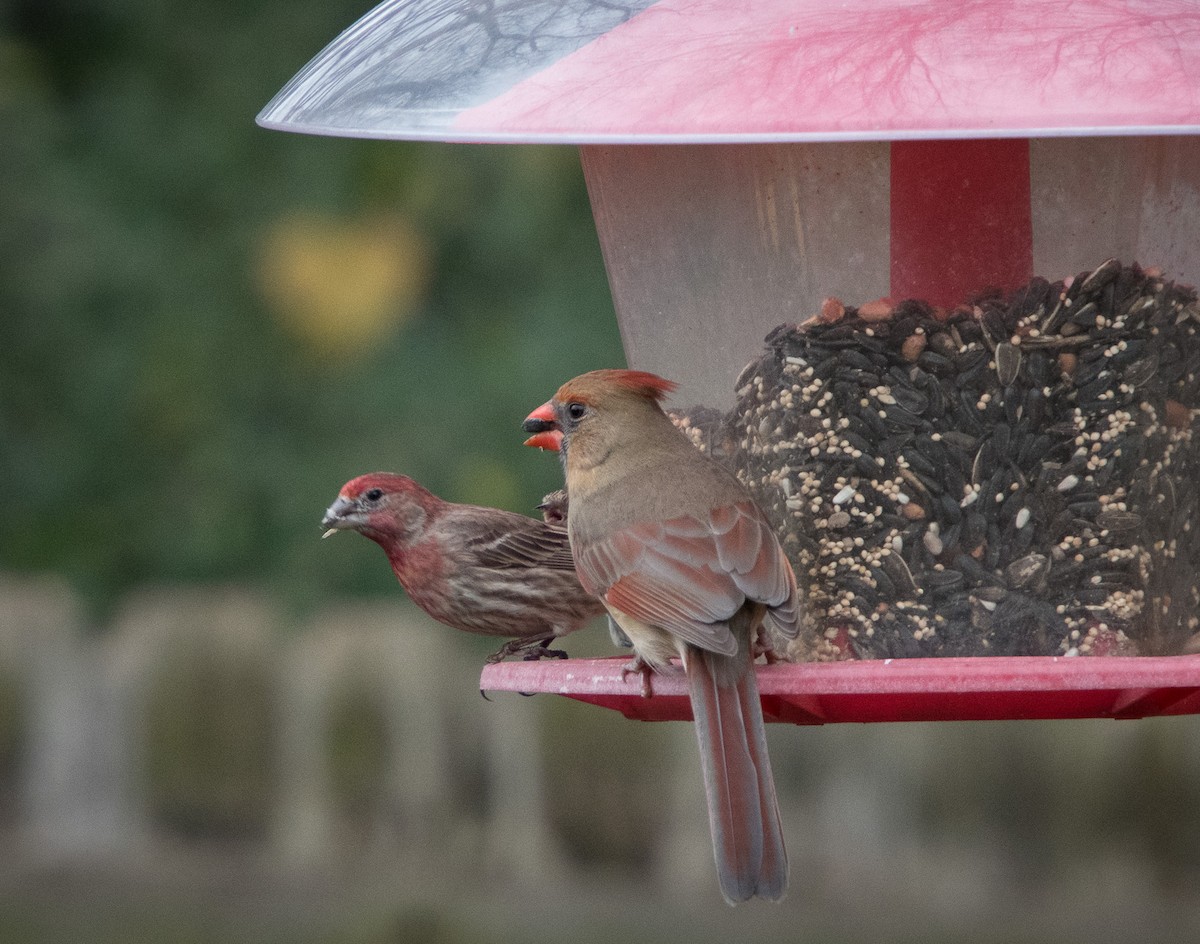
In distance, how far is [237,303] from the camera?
1015cm

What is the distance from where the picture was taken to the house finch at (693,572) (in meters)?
3.66

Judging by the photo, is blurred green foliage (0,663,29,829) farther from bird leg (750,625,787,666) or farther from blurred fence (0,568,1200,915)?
bird leg (750,625,787,666)

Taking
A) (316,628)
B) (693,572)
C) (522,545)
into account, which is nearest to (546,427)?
(693,572)

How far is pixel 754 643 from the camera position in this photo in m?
3.90

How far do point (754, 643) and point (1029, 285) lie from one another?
2.84ft

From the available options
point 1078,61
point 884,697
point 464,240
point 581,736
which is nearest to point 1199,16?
point 1078,61

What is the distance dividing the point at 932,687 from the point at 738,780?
1.62 ft

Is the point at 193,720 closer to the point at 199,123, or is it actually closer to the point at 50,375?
the point at 50,375

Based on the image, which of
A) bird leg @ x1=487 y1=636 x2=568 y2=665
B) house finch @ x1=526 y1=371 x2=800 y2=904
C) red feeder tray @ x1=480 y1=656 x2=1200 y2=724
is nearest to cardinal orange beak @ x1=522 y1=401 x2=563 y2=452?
house finch @ x1=526 y1=371 x2=800 y2=904

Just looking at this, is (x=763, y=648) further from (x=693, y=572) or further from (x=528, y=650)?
(x=528, y=650)

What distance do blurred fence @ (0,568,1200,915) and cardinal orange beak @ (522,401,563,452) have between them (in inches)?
127

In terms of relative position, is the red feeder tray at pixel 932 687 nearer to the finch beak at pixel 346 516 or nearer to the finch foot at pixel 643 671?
the finch foot at pixel 643 671

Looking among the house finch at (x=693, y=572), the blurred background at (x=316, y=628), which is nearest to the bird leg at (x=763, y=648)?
the house finch at (x=693, y=572)

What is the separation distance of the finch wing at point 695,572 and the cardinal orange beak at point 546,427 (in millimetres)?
436
